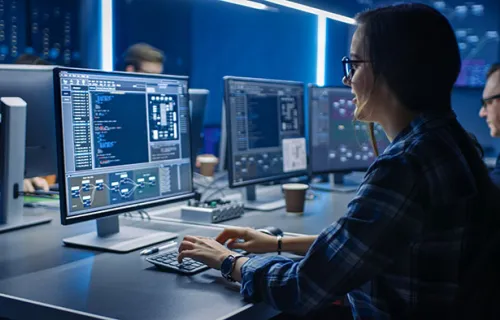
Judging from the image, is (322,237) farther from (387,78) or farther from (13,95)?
(13,95)

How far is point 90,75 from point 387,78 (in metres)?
0.79

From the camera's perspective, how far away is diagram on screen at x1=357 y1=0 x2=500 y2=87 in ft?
13.9

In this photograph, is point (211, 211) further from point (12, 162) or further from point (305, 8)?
point (305, 8)

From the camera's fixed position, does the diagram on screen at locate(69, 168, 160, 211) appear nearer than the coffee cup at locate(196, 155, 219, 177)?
Yes

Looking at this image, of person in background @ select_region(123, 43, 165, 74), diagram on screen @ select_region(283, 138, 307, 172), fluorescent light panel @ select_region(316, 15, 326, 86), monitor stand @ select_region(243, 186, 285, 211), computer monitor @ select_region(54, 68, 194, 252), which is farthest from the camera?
fluorescent light panel @ select_region(316, 15, 326, 86)

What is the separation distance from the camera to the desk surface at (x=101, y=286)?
1.09 m

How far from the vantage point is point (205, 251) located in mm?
1329

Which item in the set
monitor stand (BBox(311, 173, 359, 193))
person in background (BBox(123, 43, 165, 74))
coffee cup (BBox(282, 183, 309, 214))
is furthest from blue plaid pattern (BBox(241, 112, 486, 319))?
person in background (BBox(123, 43, 165, 74))

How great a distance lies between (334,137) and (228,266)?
60.6 inches

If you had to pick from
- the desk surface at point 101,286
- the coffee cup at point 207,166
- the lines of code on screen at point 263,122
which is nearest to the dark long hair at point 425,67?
the desk surface at point 101,286

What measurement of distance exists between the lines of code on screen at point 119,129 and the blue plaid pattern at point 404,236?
723mm

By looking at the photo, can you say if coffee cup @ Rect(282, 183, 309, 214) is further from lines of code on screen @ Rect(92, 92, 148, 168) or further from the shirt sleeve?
the shirt sleeve

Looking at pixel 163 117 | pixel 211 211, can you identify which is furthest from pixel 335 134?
pixel 163 117

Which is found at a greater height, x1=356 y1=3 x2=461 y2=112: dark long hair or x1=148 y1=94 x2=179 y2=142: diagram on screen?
x1=356 y1=3 x2=461 y2=112: dark long hair
